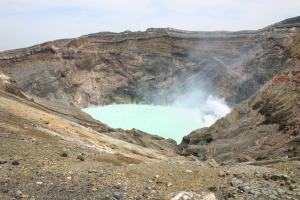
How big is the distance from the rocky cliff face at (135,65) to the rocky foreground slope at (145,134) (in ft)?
0.61

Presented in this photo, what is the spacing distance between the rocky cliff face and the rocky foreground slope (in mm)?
187

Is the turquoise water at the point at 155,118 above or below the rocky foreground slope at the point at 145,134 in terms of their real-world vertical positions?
below

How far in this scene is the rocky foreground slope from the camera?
62.5ft

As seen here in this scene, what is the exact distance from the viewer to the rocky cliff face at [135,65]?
9400 centimetres

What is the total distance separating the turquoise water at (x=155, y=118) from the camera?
77.2 meters

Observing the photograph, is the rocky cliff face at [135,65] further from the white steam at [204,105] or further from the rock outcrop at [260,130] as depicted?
the rock outcrop at [260,130]

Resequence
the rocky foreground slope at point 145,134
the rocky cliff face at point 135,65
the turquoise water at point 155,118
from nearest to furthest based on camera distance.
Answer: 1. the rocky foreground slope at point 145,134
2. the turquoise water at point 155,118
3. the rocky cliff face at point 135,65

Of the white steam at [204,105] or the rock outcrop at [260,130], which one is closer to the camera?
the rock outcrop at [260,130]

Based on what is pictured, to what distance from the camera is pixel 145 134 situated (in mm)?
58969

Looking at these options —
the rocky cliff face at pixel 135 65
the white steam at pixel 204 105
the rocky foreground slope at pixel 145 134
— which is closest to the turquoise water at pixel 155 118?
the white steam at pixel 204 105

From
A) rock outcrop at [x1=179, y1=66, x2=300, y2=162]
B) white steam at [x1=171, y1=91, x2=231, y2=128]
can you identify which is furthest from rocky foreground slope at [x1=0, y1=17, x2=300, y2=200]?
white steam at [x1=171, y1=91, x2=231, y2=128]

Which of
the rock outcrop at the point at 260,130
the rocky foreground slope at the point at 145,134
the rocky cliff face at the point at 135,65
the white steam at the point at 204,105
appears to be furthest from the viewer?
the rocky cliff face at the point at 135,65

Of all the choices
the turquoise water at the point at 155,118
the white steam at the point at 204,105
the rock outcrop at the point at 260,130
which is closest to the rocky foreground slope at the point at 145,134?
the rock outcrop at the point at 260,130

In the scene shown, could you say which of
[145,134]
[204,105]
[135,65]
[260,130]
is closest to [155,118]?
[204,105]
